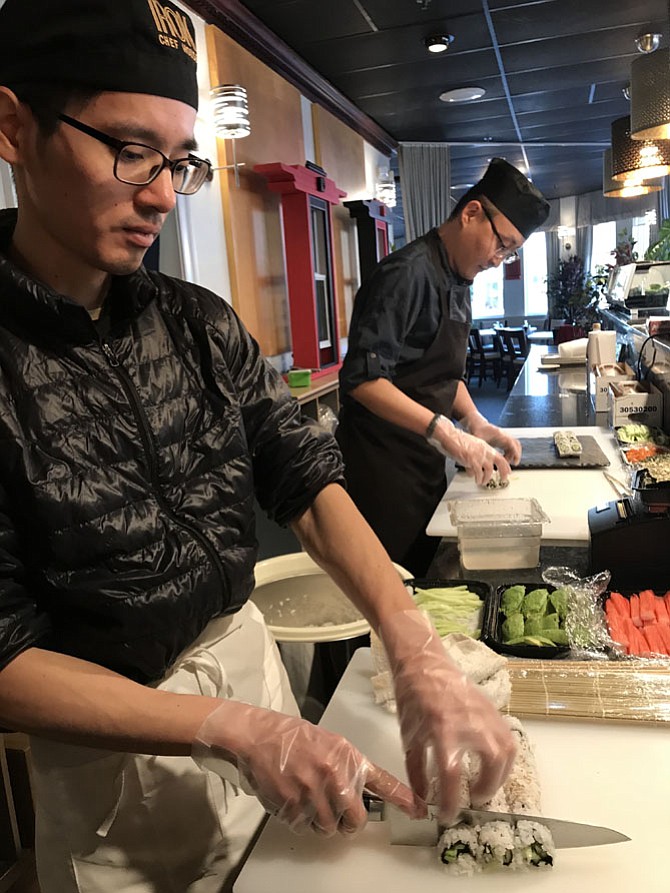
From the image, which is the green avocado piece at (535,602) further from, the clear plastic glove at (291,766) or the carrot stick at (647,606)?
the clear plastic glove at (291,766)

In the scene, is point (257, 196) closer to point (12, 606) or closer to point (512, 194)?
point (512, 194)

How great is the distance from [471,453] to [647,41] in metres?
4.17

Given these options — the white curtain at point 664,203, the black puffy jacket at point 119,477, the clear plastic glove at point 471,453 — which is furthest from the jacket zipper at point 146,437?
the white curtain at point 664,203

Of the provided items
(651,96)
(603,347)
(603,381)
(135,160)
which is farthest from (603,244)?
(135,160)

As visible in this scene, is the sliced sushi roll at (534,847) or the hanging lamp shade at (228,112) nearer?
the sliced sushi roll at (534,847)

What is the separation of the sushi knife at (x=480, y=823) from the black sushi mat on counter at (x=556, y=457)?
5.70 feet

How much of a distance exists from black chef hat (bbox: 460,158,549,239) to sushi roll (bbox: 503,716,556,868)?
1850 mm

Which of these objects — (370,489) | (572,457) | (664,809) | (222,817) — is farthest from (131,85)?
(572,457)

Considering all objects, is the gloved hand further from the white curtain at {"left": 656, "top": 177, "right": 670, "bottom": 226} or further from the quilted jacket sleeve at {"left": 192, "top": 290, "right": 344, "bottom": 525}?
the white curtain at {"left": 656, "top": 177, "right": 670, "bottom": 226}

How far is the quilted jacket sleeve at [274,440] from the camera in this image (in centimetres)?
122

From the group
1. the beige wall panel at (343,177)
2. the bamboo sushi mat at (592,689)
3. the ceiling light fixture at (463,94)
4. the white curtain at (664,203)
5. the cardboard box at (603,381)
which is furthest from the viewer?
the white curtain at (664,203)

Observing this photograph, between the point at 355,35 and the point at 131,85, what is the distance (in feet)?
13.6

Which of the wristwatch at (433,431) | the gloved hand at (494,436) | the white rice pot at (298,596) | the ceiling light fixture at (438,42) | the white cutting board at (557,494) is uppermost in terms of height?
the ceiling light fixture at (438,42)

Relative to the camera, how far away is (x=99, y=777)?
995mm
